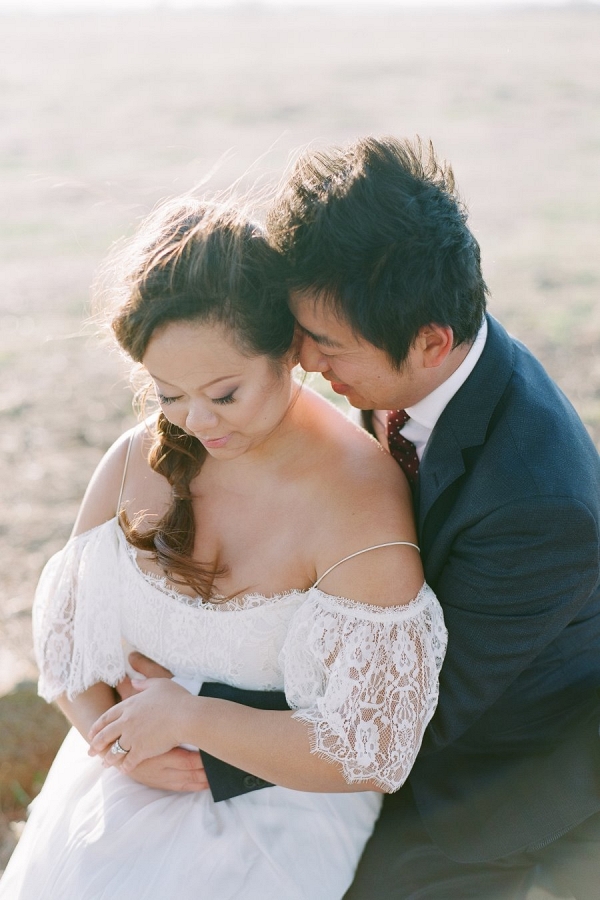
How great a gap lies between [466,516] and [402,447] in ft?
1.43

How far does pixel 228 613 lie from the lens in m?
2.58

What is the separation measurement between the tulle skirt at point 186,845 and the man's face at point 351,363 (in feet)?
3.57

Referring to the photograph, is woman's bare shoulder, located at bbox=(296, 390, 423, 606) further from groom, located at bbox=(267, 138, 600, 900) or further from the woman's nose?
the woman's nose

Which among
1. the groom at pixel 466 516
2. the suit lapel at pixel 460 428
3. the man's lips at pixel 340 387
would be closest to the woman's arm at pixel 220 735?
the groom at pixel 466 516

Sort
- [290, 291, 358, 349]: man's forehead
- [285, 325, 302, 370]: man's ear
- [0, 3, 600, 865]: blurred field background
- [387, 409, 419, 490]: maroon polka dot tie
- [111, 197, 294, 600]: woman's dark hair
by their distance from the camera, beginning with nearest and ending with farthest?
[111, 197, 294, 600]: woman's dark hair → [290, 291, 358, 349]: man's forehead → [285, 325, 302, 370]: man's ear → [387, 409, 419, 490]: maroon polka dot tie → [0, 3, 600, 865]: blurred field background

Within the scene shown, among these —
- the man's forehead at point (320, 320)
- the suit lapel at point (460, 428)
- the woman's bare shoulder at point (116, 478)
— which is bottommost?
the woman's bare shoulder at point (116, 478)

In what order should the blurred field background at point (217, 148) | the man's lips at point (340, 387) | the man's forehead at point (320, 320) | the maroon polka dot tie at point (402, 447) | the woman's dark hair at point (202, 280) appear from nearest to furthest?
1. the woman's dark hair at point (202, 280)
2. the man's forehead at point (320, 320)
3. the man's lips at point (340, 387)
4. the maroon polka dot tie at point (402, 447)
5. the blurred field background at point (217, 148)

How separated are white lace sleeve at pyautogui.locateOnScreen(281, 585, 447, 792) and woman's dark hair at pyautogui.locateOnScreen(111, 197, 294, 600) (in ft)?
2.24

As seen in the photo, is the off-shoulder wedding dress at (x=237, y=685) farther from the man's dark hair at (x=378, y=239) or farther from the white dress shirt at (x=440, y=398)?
the man's dark hair at (x=378, y=239)

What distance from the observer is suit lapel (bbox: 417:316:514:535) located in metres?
A: 2.50

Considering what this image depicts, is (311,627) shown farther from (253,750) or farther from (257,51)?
(257,51)

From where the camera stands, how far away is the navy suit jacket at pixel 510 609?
240cm

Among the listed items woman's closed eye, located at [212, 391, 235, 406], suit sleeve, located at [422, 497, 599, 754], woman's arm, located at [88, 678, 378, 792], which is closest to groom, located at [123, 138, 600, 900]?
suit sleeve, located at [422, 497, 599, 754]

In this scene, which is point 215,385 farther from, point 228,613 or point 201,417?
point 228,613
